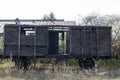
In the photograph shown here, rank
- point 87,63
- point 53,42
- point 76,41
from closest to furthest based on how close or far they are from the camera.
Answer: point 76,41
point 87,63
point 53,42

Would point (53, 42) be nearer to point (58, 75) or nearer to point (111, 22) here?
point (111, 22)

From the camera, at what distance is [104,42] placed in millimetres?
19016

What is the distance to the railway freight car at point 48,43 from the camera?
18.4 metres

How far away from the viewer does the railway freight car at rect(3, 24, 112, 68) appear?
60.2 ft

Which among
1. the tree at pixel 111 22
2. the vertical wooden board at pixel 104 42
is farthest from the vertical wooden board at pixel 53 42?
the tree at pixel 111 22

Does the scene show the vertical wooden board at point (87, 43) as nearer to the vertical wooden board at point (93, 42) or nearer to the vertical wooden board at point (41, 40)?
the vertical wooden board at point (93, 42)

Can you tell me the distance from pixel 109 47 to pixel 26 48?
522cm

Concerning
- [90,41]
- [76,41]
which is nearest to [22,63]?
[76,41]

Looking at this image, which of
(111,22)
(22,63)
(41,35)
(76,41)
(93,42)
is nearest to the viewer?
(41,35)

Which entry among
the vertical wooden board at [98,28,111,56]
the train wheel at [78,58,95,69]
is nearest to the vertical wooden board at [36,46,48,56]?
the train wheel at [78,58,95,69]

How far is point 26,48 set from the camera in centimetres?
1853

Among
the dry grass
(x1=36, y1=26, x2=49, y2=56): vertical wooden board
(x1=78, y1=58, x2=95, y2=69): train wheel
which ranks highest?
(x1=36, y1=26, x2=49, y2=56): vertical wooden board

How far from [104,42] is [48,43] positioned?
139 inches

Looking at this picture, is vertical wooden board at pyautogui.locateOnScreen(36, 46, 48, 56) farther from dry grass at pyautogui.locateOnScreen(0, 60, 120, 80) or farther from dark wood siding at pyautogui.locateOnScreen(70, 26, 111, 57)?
dry grass at pyautogui.locateOnScreen(0, 60, 120, 80)
